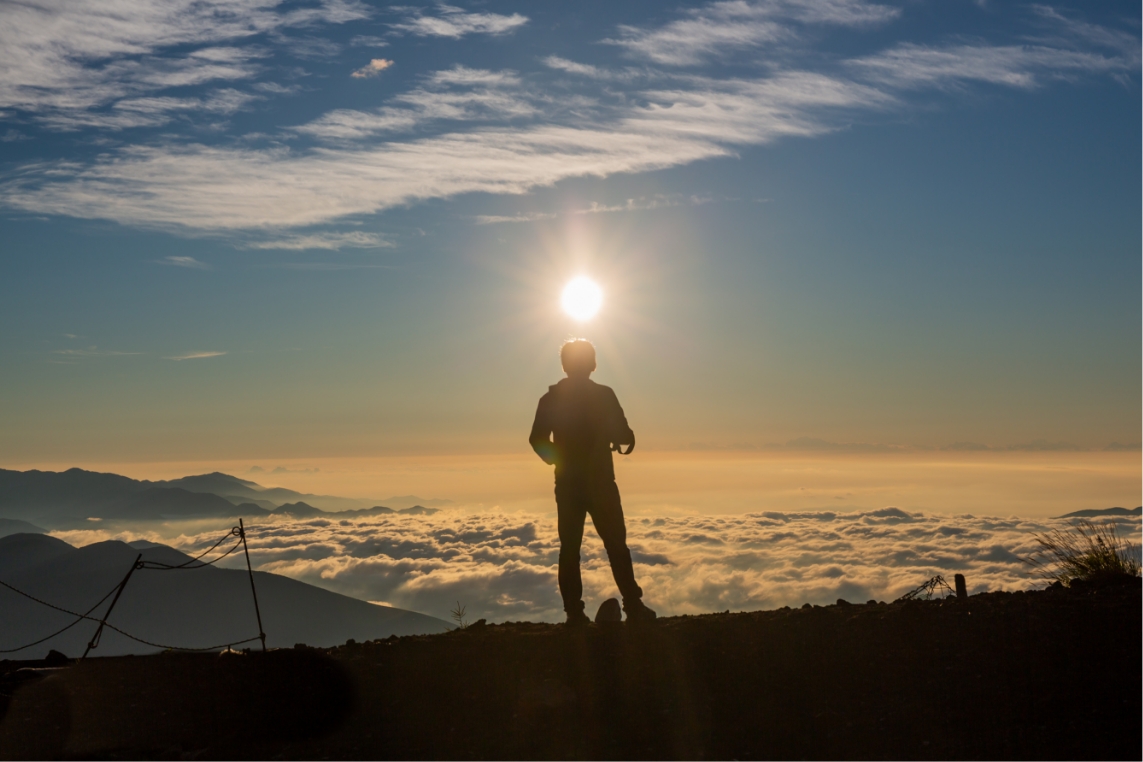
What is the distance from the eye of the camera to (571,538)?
8.62 metres

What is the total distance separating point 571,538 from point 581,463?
30.6 inches

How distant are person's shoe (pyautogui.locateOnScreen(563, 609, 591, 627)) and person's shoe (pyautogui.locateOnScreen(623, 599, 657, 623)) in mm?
422

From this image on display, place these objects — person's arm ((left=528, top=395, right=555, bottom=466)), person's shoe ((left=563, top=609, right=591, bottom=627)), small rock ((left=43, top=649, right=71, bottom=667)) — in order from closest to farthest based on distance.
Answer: person's shoe ((left=563, top=609, right=591, bottom=627))
person's arm ((left=528, top=395, right=555, bottom=466))
small rock ((left=43, top=649, right=71, bottom=667))

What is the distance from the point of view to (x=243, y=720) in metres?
6.48

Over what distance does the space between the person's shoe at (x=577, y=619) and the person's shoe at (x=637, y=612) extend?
16.6 inches

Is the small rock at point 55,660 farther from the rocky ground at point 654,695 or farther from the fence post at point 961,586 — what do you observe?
the fence post at point 961,586

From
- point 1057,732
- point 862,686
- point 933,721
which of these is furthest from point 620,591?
point 1057,732

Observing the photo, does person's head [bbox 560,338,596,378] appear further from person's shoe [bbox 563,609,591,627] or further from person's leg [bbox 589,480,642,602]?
person's shoe [bbox 563,609,591,627]

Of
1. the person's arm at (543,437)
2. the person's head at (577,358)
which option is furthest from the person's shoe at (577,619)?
the person's head at (577,358)

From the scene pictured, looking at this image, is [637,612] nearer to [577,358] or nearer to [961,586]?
[577,358]

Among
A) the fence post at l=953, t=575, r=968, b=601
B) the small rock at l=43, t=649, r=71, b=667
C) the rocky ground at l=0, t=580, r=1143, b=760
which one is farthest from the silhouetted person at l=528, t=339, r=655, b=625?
the small rock at l=43, t=649, r=71, b=667

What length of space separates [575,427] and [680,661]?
2.63 metres

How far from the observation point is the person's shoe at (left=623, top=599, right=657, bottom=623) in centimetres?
848

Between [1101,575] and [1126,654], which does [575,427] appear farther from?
[1101,575]
